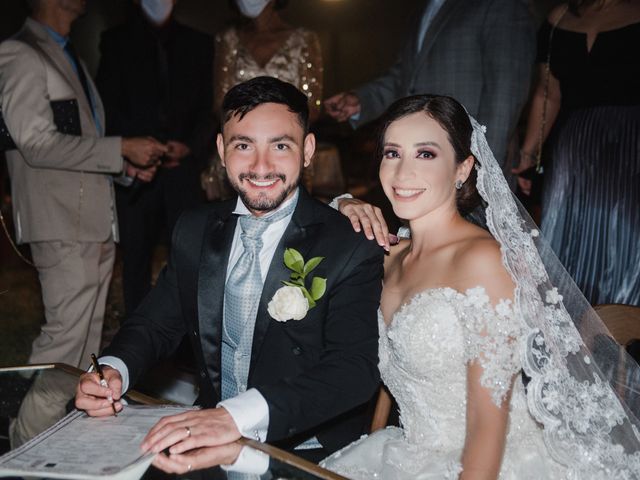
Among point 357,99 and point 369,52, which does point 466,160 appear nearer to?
point 357,99

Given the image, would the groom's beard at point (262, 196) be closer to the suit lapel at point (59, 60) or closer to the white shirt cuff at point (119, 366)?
the white shirt cuff at point (119, 366)

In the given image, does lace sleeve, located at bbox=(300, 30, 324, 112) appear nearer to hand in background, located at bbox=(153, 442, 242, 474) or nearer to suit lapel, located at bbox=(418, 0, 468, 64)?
suit lapel, located at bbox=(418, 0, 468, 64)

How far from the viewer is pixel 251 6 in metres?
3.49

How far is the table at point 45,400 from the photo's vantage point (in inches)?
55.6

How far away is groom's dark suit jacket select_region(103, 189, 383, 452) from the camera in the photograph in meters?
1.68

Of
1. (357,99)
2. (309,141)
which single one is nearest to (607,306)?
(309,141)

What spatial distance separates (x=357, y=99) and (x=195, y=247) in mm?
1292

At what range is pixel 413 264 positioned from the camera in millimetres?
1854

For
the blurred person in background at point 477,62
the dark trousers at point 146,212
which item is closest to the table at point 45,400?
the blurred person in background at point 477,62

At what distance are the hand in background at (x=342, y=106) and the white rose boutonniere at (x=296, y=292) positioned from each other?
1.09 metres

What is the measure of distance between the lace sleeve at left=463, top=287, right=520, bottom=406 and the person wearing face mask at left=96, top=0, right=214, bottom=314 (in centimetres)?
236

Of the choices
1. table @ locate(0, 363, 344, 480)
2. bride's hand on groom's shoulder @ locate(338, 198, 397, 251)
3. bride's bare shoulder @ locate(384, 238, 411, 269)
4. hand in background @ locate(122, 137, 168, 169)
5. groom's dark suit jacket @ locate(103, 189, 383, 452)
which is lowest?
table @ locate(0, 363, 344, 480)

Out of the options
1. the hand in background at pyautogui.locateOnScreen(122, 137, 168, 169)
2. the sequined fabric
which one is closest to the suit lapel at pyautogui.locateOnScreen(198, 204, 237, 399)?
the hand in background at pyautogui.locateOnScreen(122, 137, 168, 169)

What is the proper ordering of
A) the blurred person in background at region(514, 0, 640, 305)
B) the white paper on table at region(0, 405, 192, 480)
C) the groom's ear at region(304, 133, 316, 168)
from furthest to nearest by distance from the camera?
1. the blurred person in background at region(514, 0, 640, 305)
2. the groom's ear at region(304, 133, 316, 168)
3. the white paper on table at region(0, 405, 192, 480)
